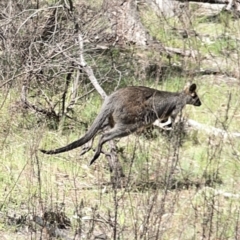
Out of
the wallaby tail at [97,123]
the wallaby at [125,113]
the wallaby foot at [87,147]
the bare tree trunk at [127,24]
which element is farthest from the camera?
the bare tree trunk at [127,24]

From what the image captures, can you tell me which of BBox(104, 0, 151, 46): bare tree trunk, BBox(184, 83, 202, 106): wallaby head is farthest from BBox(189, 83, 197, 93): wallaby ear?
BBox(104, 0, 151, 46): bare tree trunk

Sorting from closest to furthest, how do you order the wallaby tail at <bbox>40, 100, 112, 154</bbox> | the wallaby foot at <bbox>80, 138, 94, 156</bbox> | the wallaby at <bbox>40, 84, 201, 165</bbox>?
1. the wallaby tail at <bbox>40, 100, 112, 154</bbox>
2. the wallaby at <bbox>40, 84, 201, 165</bbox>
3. the wallaby foot at <bbox>80, 138, 94, 156</bbox>

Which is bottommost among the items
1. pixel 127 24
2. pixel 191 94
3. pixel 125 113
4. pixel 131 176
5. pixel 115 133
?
pixel 131 176

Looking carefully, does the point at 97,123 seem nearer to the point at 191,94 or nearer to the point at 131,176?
the point at 131,176

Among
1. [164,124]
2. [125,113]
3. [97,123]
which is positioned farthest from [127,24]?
[97,123]

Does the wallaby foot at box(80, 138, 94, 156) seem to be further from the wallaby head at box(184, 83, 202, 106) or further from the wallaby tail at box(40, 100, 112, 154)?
the wallaby head at box(184, 83, 202, 106)

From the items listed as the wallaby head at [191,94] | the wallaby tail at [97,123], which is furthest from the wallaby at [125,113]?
the wallaby head at [191,94]

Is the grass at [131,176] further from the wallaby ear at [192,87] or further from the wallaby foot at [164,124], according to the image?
the wallaby ear at [192,87]

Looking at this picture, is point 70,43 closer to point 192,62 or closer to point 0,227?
point 192,62

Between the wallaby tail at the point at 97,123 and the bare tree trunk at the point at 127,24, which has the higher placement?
the bare tree trunk at the point at 127,24

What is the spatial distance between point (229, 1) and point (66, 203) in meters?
4.77

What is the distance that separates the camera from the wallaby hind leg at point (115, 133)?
19.6 feet

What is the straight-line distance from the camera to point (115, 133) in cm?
607

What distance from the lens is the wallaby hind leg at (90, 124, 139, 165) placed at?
5.98 m
